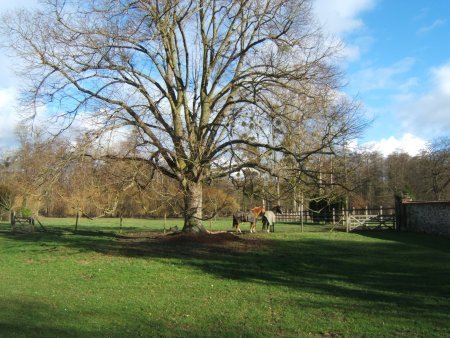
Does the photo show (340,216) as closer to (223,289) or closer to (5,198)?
(223,289)

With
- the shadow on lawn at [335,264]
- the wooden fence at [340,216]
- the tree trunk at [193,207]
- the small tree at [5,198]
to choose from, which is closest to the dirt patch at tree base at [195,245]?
the shadow on lawn at [335,264]

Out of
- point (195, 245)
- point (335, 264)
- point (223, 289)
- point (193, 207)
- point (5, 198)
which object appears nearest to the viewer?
point (223, 289)

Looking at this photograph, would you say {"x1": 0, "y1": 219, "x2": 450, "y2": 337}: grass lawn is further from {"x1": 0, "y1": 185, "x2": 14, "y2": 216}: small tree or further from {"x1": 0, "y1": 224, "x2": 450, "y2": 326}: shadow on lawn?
{"x1": 0, "y1": 185, "x2": 14, "y2": 216}: small tree

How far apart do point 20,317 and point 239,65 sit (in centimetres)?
1847

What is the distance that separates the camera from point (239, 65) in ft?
80.6

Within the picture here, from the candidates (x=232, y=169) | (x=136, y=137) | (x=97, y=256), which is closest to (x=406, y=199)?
(x=232, y=169)

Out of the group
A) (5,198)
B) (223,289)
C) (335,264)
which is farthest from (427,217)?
(5,198)

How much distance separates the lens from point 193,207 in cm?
2398

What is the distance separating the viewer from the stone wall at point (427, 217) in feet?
91.0

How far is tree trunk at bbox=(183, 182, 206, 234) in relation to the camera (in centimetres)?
2366

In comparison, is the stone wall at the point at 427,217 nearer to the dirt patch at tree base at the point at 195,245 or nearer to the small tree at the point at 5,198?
the dirt patch at tree base at the point at 195,245

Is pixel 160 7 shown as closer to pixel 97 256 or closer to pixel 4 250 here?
pixel 97 256

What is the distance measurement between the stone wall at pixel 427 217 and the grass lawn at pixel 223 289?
5.46m

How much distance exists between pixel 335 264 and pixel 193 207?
357 inches
